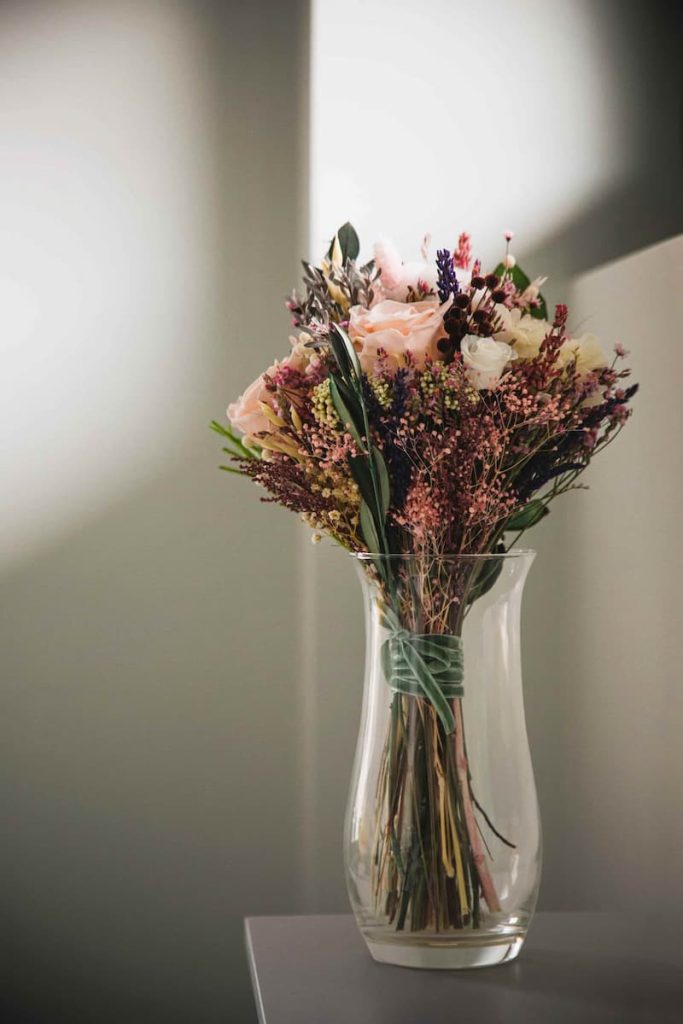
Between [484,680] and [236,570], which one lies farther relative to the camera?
[236,570]

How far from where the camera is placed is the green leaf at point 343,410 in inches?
37.1

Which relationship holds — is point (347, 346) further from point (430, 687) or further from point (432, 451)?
point (430, 687)

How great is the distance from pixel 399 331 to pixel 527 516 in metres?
0.23

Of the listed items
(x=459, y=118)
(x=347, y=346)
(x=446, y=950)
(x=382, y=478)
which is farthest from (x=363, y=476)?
(x=459, y=118)

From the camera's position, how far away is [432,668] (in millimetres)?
961

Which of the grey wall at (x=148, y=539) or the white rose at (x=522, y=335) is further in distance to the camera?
the grey wall at (x=148, y=539)

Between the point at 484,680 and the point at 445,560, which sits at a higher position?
the point at 445,560

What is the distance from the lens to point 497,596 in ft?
3.26

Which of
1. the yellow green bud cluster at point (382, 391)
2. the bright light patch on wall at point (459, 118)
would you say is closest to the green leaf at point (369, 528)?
the yellow green bud cluster at point (382, 391)

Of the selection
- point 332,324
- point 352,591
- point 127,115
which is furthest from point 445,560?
point 127,115

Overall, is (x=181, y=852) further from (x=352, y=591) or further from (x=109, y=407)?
(x=109, y=407)

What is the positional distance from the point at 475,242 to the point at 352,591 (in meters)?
0.75

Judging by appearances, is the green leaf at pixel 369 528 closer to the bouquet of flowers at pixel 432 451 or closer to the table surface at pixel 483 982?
the bouquet of flowers at pixel 432 451

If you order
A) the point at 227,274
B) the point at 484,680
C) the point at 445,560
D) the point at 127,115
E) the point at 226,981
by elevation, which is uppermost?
the point at 127,115
